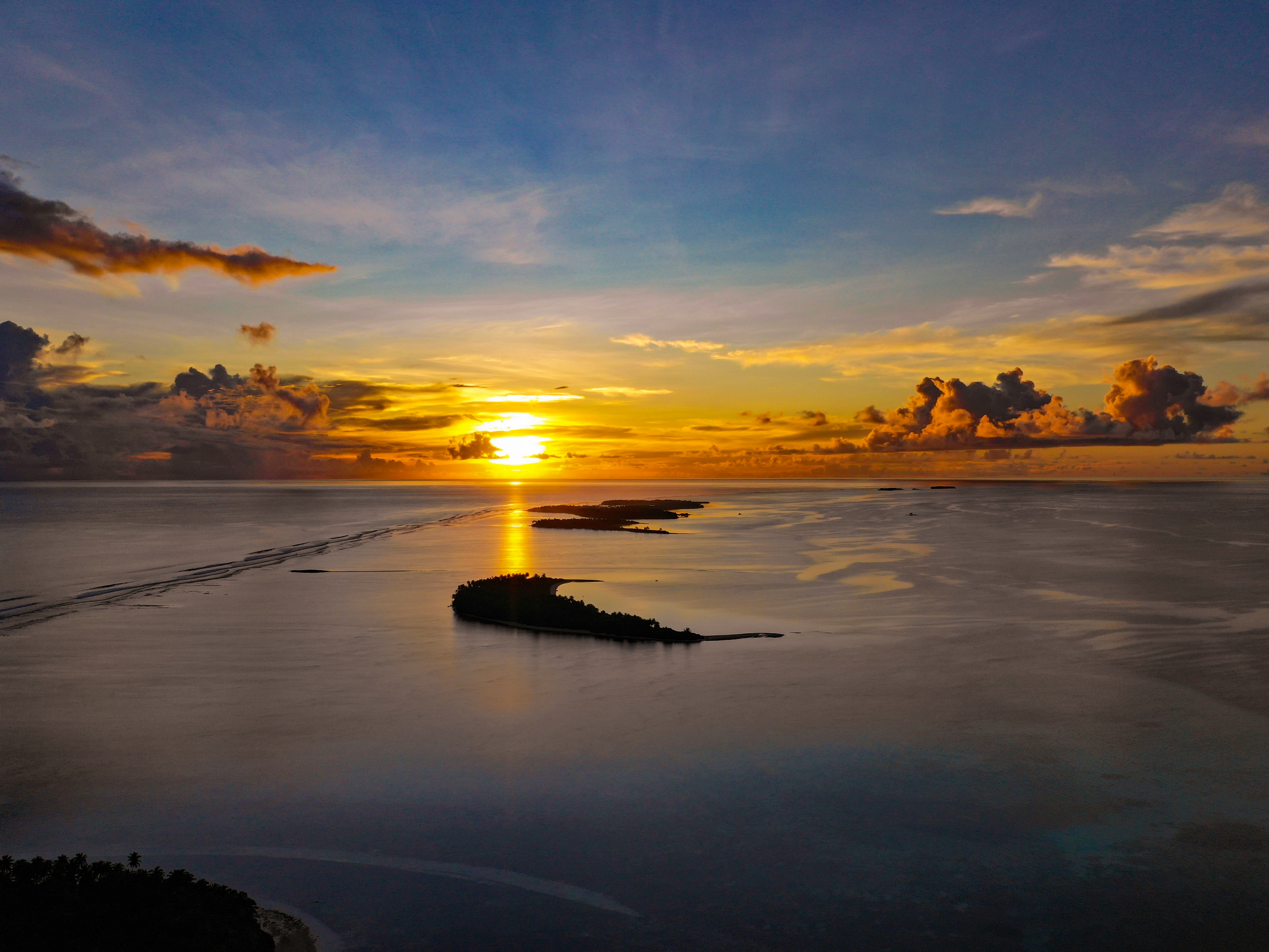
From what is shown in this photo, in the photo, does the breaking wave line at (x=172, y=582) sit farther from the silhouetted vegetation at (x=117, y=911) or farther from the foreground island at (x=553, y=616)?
the silhouetted vegetation at (x=117, y=911)

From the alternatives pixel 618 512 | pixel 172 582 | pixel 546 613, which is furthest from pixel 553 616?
pixel 618 512

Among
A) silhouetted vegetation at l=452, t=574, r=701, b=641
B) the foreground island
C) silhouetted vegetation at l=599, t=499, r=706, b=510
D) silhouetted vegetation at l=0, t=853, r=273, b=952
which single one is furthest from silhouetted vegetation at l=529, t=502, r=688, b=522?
silhouetted vegetation at l=0, t=853, r=273, b=952

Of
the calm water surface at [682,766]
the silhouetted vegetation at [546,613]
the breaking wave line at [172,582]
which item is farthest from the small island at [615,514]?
the calm water surface at [682,766]

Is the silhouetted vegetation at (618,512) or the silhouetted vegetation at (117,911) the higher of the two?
the silhouetted vegetation at (117,911)

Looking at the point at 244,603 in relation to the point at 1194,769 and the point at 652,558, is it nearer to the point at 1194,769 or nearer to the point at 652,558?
the point at 652,558

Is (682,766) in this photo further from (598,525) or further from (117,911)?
(598,525)

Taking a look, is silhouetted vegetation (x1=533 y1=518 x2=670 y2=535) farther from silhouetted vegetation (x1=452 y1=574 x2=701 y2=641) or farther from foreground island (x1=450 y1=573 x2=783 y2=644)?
foreground island (x1=450 y1=573 x2=783 y2=644)

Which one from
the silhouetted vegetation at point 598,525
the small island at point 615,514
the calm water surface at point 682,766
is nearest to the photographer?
the calm water surface at point 682,766

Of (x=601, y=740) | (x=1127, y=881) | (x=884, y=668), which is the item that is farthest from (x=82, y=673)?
(x=1127, y=881)
